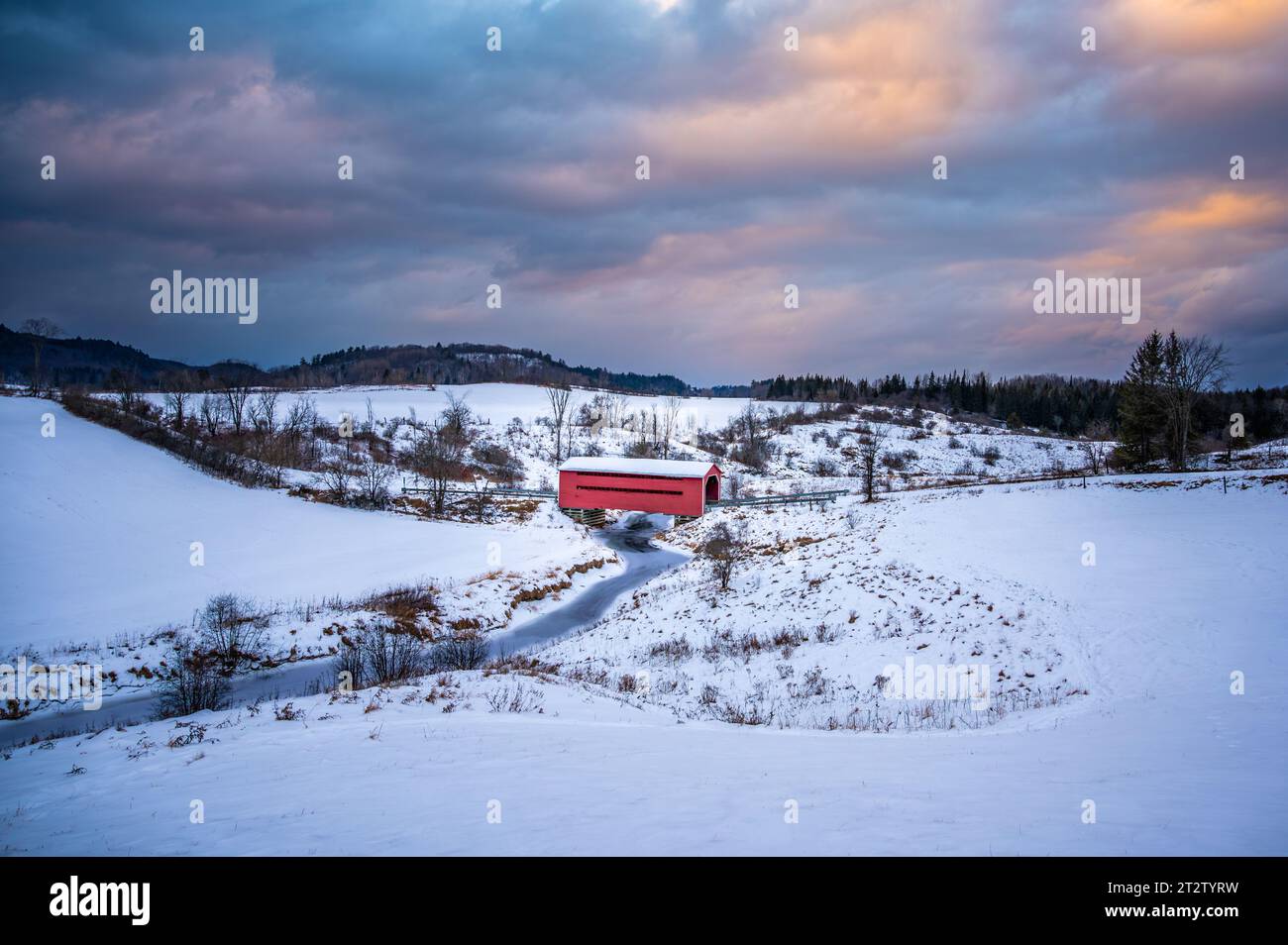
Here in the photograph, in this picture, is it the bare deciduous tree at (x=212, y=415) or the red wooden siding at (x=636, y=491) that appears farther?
the bare deciduous tree at (x=212, y=415)

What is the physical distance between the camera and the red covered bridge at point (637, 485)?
4894cm

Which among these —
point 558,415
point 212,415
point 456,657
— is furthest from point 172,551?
point 558,415

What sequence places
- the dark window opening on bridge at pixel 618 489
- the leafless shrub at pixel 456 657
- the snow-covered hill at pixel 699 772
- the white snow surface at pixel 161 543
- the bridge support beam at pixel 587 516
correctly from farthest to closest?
the bridge support beam at pixel 587 516
the dark window opening on bridge at pixel 618 489
the white snow surface at pixel 161 543
the leafless shrub at pixel 456 657
the snow-covered hill at pixel 699 772

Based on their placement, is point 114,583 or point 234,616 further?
point 114,583

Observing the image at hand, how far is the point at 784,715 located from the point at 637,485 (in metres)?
36.5

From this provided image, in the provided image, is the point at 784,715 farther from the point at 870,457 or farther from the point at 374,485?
the point at 374,485

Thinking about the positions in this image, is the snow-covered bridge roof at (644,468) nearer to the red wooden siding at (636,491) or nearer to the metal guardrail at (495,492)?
the red wooden siding at (636,491)

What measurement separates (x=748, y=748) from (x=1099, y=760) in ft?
15.3

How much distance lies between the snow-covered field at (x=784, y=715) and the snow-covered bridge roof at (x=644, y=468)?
1565 cm

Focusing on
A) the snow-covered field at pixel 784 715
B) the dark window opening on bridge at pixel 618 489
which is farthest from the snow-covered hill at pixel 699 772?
the dark window opening on bridge at pixel 618 489

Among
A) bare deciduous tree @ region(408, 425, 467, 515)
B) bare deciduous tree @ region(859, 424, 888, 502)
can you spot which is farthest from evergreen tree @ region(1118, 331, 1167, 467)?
bare deciduous tree @ region(408, 425, 467, 515)
